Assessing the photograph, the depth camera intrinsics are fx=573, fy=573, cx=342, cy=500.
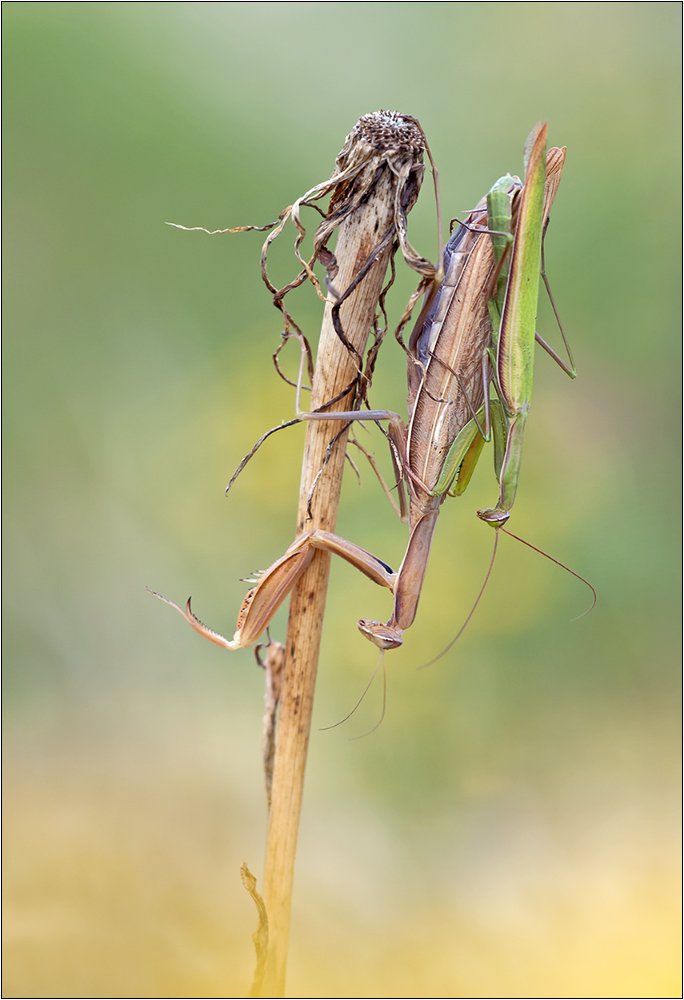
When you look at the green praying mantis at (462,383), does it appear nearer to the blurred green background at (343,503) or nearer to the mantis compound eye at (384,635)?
the mantis compound eye at (384,635)

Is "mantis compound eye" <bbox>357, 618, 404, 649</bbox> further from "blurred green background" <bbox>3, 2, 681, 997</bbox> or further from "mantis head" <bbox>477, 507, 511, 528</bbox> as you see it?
"blurred green background" <bbox>3, 2, 681, 997</bbox>


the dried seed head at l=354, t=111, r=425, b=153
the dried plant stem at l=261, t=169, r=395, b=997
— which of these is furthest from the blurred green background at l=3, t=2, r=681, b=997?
the dried seed head at l=354, t=111, r=425, b=153

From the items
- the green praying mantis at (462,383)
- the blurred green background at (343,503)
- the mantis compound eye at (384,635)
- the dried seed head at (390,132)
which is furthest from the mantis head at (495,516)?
the blurred green background at (343,503)

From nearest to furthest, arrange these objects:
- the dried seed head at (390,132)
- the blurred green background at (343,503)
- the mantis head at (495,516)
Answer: the dried seed head at (390,132) < the mantis head at (495,516) < the blurred green background at (343,503)

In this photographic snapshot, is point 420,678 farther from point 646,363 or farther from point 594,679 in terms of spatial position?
point 646,363

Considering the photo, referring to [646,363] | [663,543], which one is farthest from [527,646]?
[646,363]
